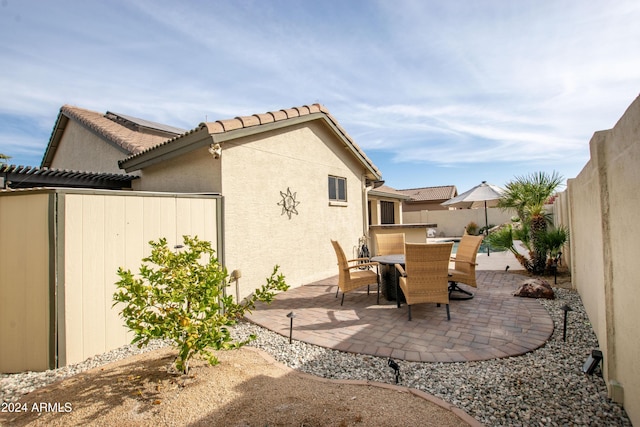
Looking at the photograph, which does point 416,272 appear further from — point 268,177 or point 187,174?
point 187,174

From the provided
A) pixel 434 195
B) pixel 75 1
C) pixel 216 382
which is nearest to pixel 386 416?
pixel 216 382

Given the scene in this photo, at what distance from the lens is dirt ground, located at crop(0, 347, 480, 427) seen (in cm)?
237

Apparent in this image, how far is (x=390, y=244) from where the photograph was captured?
778 centimetres

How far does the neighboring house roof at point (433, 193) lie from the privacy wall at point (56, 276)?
1258 inches

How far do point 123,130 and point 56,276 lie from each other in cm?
1018

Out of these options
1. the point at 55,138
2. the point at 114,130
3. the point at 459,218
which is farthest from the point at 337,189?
the point at 459,218

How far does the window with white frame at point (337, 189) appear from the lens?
936cm

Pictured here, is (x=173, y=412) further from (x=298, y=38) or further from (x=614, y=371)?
(x=298, y=38)

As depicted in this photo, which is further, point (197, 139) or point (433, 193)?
point (433, 193)

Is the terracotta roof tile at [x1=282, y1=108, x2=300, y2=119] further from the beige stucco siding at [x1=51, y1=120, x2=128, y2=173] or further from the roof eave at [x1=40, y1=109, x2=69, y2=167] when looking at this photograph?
the roof eave at [x1=40, y1=109, x2=69, y2=167]

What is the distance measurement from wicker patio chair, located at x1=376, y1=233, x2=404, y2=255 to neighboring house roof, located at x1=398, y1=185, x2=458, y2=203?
26.6 meters

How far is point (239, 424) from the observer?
2311 millimetres

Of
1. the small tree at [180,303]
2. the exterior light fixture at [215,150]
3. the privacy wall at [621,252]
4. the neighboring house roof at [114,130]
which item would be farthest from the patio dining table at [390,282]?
the neighboring house roof at [114,130]

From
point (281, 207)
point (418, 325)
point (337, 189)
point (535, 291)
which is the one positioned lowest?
point (418, 325)
